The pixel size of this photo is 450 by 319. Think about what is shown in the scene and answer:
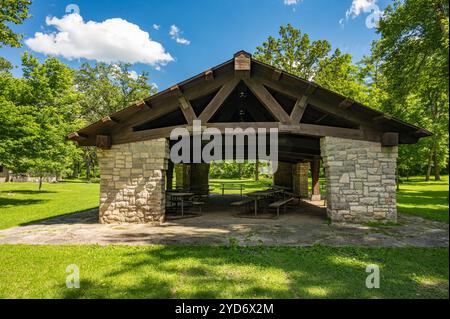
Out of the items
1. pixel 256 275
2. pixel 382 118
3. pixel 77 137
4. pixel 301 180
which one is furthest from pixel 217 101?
pixel 301 180

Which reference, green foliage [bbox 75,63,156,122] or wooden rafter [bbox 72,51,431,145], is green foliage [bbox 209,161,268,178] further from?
wooden rafter [bbox 72,51,431,145]

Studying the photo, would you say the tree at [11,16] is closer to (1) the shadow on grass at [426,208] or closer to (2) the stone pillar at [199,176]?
(2) the stone pillar at [199,176]

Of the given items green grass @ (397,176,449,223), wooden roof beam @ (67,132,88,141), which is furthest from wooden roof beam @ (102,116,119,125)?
green grass @ (397,176,449,223)

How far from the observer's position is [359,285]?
10.5 feet

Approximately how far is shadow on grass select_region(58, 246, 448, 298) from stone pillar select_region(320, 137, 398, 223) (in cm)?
224

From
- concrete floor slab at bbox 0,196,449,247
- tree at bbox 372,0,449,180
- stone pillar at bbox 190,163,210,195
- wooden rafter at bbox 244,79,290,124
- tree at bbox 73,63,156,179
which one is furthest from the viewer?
tree at bbox 73,63,156,179

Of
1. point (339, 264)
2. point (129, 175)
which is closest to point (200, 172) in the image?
point (129, 175)

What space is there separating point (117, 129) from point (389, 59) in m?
12.0

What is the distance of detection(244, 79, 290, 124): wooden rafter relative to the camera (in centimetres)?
668

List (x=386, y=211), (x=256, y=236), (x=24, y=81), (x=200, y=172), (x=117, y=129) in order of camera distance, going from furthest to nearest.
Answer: (x=200, y=172) → (x=24, y=81) → (x=117, y=129) → (x=386, y=211) → (x=256, y=236)

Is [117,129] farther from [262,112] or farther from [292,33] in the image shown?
[292,33]

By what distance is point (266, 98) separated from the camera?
6.76 metres

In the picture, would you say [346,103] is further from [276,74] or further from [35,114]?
[35,114]

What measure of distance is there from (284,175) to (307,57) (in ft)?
39.6
